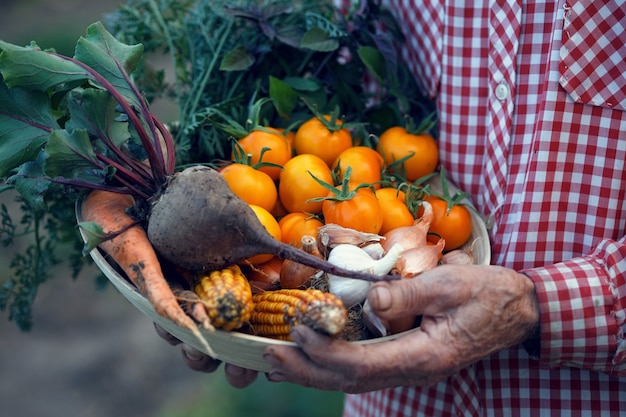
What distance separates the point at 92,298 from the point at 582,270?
11.2 ft

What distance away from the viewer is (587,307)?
4.24ft

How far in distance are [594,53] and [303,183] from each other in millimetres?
727

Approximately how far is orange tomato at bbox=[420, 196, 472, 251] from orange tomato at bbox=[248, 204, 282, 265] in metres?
0.40

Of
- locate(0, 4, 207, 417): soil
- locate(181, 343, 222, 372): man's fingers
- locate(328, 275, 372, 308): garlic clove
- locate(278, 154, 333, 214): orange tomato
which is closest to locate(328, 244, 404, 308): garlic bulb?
locate(328, 275, 372, 308): garlic clove

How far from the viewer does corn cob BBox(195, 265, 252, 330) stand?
1.13m

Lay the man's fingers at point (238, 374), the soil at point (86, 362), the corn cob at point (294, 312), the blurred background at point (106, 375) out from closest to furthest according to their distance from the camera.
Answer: the corn cob at point (294, 312) < the man's fingers at point (238, 374) < the blurred background at point (106, 375) < the soil at point (86, 362)

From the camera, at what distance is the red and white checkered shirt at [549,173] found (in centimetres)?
130

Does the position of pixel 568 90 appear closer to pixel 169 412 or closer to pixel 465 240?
pixel 465 240

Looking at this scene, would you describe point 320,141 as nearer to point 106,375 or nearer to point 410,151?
point 410,151

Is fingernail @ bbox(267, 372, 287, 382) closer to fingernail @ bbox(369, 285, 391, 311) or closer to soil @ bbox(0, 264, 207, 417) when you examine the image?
fingernail @ bbox(369, 285, 391, 311)

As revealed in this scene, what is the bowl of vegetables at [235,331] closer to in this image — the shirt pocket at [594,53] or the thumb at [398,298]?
the thumb at [398,298]

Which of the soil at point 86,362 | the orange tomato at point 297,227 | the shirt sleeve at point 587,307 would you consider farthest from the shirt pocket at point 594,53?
the soil at point 86,362

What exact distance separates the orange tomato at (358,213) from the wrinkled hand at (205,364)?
1.42ft

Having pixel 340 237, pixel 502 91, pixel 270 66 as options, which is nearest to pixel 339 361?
pixel 340 237
